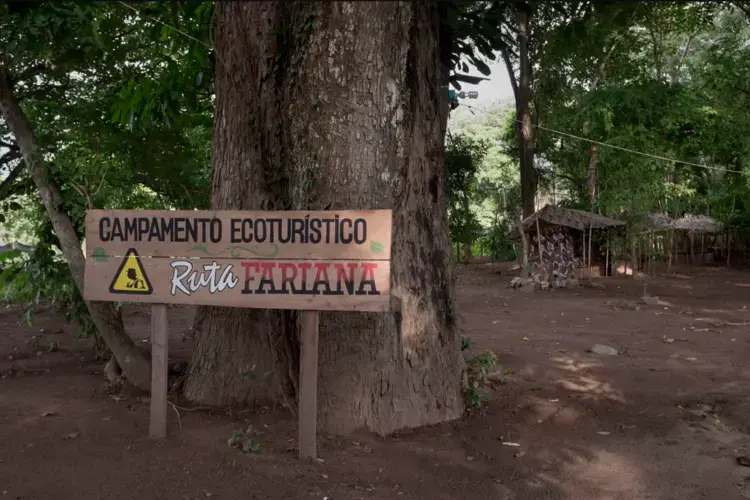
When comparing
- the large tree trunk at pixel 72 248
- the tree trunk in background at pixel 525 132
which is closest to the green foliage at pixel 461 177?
the tree trunk in background at pixel 525 132

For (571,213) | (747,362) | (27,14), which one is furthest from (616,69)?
(27,14)

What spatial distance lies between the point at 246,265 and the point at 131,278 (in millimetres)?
827

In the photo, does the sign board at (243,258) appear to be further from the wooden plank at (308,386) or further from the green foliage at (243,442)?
the green foliage at (243,442)

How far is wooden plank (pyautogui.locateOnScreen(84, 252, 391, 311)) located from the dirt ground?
Answer: 994mm

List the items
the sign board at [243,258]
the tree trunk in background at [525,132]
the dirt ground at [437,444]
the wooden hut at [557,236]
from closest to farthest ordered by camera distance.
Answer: the dirt ground at [437,444] → the sign board at [243,258] → the wooden hut at [557,236] → the tree trunk in background at [525,132]

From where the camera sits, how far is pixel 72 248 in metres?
5.52

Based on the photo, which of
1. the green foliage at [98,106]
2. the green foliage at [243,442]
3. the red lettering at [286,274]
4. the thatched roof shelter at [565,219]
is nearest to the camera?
the red lettering at [286,274]

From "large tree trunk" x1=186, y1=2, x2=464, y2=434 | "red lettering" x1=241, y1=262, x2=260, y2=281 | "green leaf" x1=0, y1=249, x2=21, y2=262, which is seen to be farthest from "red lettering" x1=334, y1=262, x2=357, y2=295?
"green leaf" x1=0, y1=249, x2=21, y2=262

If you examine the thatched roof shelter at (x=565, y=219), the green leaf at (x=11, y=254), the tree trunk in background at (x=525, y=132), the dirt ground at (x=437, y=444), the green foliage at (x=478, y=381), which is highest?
the tree trunk in background at (x=525, y=132)

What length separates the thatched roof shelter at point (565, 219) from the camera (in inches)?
778

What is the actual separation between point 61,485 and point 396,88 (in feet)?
10.8

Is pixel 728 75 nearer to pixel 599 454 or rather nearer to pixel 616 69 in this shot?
pixel 616 69

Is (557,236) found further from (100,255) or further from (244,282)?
(100,255)

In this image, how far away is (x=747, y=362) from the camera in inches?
297
